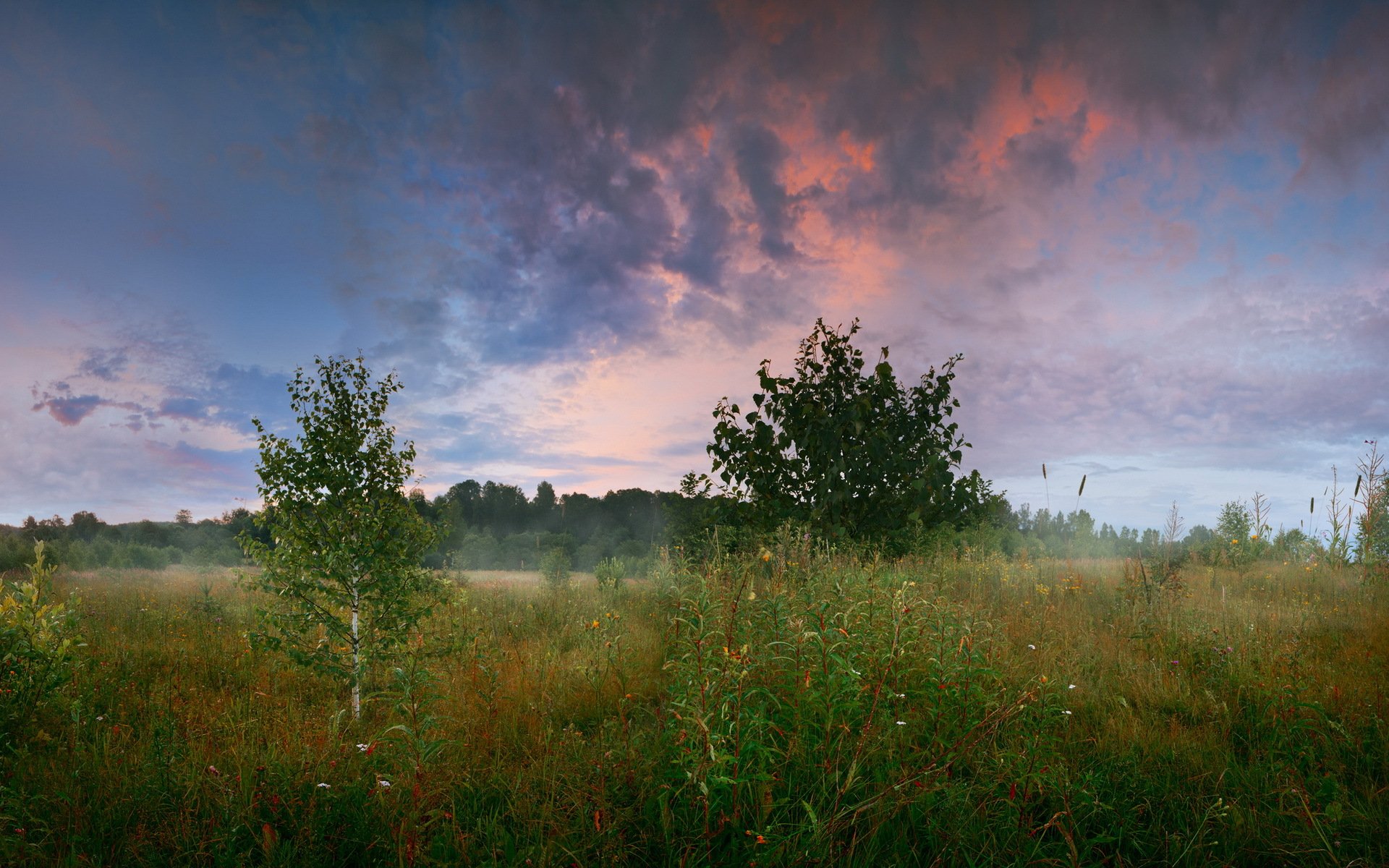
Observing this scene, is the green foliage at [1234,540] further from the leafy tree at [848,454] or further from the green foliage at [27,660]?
the green foliage at [27,660]

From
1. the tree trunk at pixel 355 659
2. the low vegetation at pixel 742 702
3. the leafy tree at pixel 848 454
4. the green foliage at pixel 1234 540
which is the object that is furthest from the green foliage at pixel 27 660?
the green foliage at pixel 1234 540

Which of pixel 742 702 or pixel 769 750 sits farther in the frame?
pixel 742 702

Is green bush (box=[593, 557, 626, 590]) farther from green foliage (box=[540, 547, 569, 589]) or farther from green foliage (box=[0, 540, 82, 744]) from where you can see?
green foliage (box=[0, 540, 82, 744])

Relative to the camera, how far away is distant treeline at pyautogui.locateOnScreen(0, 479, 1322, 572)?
10469 mm

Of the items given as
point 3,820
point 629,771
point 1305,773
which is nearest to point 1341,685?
point 1305,773

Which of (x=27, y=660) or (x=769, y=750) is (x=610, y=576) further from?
(x=769, y=750)

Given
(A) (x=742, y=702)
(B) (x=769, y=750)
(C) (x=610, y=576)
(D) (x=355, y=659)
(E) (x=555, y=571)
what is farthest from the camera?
(E) (x=555, y=571)

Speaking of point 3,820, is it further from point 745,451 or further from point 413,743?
point 745,451

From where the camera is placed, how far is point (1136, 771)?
3580 mm

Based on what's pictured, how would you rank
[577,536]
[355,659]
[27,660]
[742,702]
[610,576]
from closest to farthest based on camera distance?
[742,702] → [27,660] → [355,659] → [610,576] → [577,536]

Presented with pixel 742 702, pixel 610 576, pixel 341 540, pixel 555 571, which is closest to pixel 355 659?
pixel 341 540

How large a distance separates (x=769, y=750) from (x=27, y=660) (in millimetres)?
5987

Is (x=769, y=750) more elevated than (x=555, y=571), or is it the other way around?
(x=769, y=750)

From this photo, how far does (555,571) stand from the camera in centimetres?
1667
